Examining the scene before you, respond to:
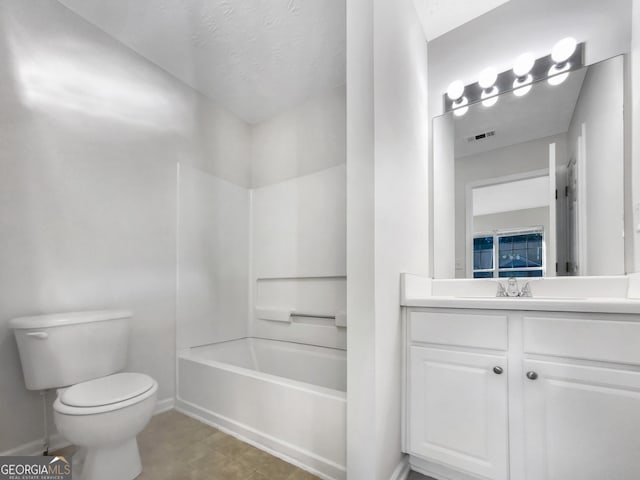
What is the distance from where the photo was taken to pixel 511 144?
1765 mm

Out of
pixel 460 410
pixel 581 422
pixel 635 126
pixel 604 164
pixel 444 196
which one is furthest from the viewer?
pixel 444 196

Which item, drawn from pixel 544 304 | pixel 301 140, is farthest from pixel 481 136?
pixel 301 140

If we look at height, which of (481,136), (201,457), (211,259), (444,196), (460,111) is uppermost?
(460,111)

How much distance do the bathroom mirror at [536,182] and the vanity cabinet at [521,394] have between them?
581 millimetres

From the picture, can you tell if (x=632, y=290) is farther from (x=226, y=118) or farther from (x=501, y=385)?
(x=226, y=118)

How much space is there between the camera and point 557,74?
165 centimetres

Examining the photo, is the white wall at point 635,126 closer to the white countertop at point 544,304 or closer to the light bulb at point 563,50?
the light bulb at point 563,50

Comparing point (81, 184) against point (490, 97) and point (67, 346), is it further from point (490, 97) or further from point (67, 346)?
point (490, 97)

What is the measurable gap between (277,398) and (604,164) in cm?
202

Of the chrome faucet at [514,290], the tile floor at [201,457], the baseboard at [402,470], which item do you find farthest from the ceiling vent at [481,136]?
the tile floor at [201,457]

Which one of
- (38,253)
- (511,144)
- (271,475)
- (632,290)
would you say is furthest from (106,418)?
(511,144)

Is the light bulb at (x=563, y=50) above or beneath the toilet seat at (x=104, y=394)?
above

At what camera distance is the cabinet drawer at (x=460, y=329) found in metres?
1.24

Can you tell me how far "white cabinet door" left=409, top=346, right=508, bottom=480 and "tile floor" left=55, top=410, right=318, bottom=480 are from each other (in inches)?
22.4
